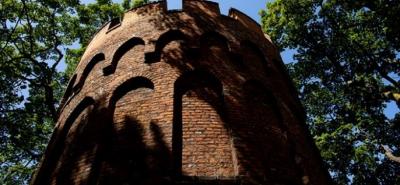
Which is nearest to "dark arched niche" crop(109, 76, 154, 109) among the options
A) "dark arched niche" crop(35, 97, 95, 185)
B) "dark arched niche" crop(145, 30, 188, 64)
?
"dark arched niche" crop(35, 97, 95, 185)

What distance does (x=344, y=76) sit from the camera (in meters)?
16.2

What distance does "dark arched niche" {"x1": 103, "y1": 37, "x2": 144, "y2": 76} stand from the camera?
747cm

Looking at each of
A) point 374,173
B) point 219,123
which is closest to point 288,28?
point 374,173

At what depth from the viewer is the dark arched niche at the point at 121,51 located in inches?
294

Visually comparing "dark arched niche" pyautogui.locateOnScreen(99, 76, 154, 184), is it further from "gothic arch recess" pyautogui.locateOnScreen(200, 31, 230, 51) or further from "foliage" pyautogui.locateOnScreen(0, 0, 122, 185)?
"foliage" pyautogui.locateOnScreen(0, 0, 122, 185)

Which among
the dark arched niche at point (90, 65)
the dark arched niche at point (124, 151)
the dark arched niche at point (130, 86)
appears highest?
the dark arched niche at point (90, 65)

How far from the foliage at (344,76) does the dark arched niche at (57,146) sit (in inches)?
380

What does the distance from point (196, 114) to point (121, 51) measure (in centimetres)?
267

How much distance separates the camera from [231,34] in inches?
321

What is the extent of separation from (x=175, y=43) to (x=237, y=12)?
2401 millimetres

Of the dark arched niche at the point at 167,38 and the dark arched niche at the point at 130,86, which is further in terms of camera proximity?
the dark arched niche at the point at 167,38

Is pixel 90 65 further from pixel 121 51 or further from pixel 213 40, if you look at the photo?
pixel 213 40

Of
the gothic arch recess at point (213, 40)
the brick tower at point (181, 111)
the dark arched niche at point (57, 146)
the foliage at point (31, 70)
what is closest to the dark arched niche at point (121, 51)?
the brick tower at point (181, 111)

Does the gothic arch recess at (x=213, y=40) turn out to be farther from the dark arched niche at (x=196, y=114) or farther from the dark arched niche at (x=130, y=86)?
the dark arched niche at (x=130, y=86)
